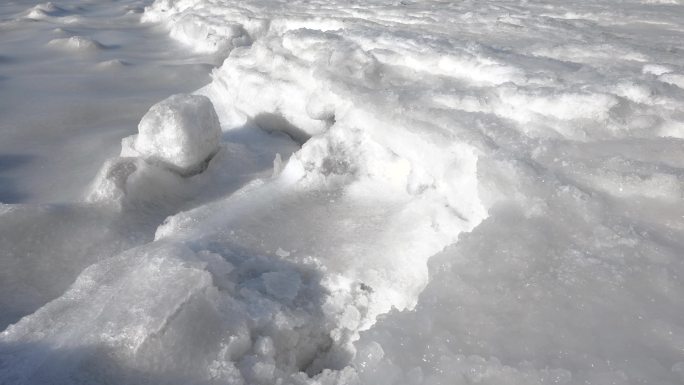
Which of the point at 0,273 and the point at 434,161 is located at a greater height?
the point at 434,161

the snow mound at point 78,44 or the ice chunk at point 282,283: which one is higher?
the snow mound at point 78,44

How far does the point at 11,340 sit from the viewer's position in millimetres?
1278

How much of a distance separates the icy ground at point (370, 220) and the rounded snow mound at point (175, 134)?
11mm

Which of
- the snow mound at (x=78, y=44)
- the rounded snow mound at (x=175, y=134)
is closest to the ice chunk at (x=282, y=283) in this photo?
the rounded snow mound at (x=175, y=134)

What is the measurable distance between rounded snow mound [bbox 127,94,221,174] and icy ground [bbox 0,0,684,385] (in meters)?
0.01

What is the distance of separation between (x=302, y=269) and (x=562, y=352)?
35.1 inches

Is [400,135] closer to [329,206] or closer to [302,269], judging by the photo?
[329,206]

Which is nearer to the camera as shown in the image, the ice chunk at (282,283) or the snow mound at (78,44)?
the ice chunk at (282,283)

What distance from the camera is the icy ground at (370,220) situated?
1150 mm

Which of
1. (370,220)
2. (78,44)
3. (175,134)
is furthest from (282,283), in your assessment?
(78,44)

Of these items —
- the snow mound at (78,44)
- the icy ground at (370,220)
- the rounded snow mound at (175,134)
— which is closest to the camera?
the icy ground at (370,220)

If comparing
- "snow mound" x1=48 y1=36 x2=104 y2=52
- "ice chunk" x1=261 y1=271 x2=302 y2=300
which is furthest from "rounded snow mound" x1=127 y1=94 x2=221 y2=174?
"snow mound" x1=48 y1=36 x2=104 y2=52

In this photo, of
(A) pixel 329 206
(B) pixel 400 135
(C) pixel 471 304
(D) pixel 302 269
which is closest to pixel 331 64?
(B) pixel 400 135

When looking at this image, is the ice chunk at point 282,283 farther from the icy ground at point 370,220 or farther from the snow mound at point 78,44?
the snow mound at point 78,44
